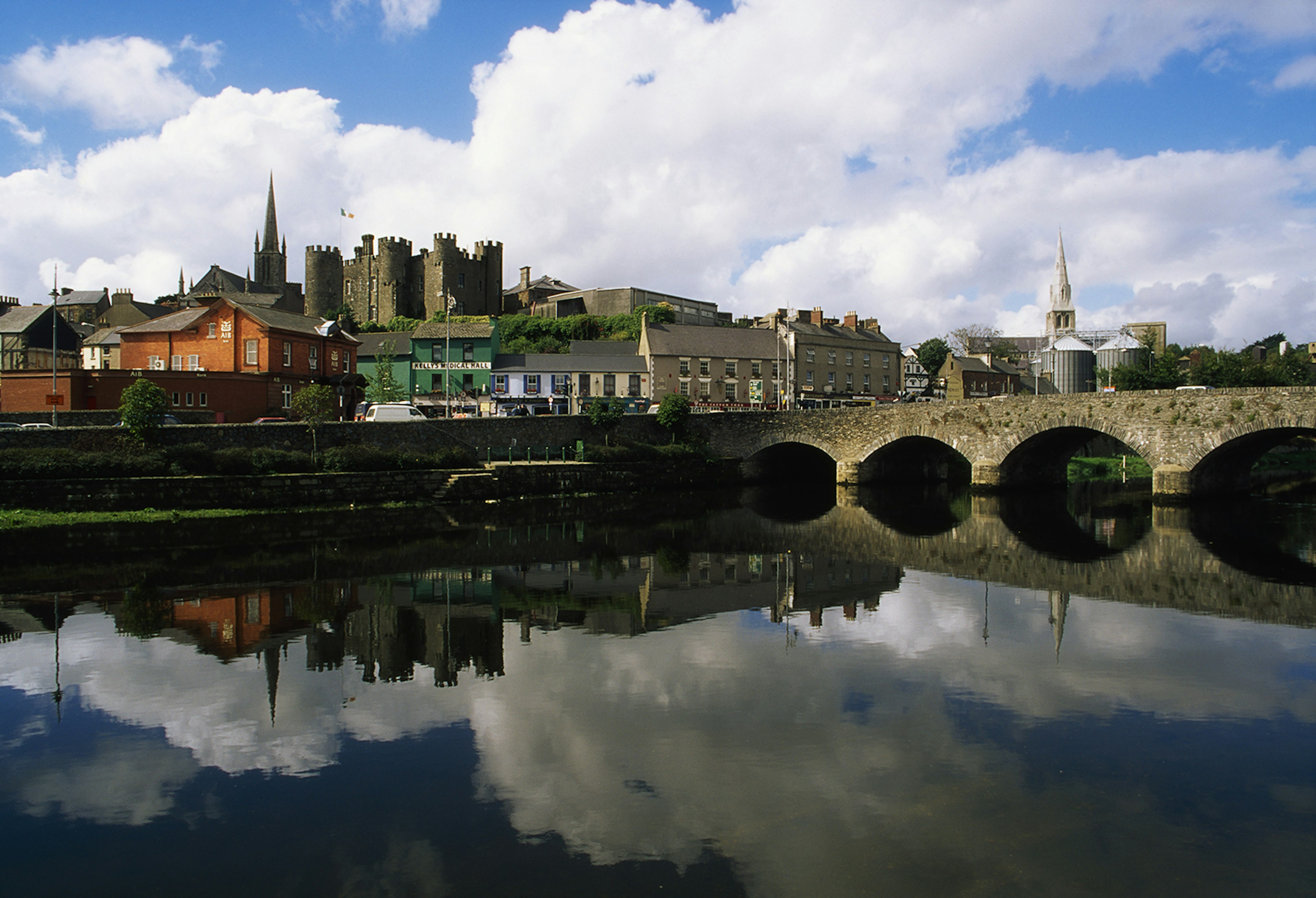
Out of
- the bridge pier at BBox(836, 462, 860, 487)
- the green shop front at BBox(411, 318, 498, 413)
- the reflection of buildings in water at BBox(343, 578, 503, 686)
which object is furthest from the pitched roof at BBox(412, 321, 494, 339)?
the reflection of buildings in water at BBox(343, 578, 503, 686)

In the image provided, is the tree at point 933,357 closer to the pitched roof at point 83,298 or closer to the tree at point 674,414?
the tree at point 674,414

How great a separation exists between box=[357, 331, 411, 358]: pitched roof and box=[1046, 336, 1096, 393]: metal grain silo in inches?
2579

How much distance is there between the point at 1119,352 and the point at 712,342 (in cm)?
5737

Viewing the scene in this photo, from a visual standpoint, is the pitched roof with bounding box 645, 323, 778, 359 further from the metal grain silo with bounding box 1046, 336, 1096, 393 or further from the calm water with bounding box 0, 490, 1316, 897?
the calm water with bounding box 0, 490, 1316, 897

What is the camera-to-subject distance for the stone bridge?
32875 millimetres

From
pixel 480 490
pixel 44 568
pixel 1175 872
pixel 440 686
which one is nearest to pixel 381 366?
pixel 480 490

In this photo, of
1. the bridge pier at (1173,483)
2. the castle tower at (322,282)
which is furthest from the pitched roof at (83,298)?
the bridge pier at (1173,483)

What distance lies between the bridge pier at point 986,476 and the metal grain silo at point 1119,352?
62.4 meters

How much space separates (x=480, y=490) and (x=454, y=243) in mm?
53448

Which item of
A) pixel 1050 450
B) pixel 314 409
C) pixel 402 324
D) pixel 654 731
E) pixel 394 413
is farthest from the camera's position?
pixel 402 324

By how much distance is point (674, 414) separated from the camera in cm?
4619

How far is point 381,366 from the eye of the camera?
5141 cm

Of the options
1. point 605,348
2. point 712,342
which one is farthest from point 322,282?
point 712,342

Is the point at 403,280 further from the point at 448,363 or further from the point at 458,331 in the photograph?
the point at 448,363
